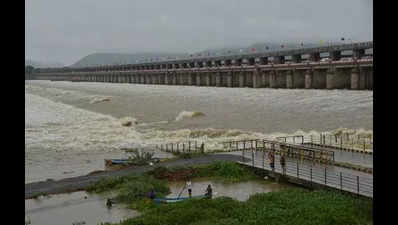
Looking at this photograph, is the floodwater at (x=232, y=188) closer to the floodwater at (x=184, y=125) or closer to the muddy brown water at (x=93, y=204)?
the muddy brown water at (x=93, y=204)

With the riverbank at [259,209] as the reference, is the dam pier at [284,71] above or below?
above

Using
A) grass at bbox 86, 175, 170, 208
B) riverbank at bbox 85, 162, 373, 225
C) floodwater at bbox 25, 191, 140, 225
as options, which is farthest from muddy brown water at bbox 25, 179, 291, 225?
riverbank at bbox 85, 162, 373, 225

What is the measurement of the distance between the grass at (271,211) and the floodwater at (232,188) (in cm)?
197

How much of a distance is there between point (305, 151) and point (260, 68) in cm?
5310

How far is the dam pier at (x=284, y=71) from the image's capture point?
56.0 m

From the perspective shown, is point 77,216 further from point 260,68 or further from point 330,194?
point 260,68

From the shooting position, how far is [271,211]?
14000mm

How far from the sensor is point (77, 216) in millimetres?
15992

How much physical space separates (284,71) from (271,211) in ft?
196

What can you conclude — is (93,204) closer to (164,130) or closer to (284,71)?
(164,130)

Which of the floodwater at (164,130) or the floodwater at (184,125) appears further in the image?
the floodwater at (184,125)

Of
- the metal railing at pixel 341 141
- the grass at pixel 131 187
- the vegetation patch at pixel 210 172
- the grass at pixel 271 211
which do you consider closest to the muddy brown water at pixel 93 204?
the grass at pixel 131 187
